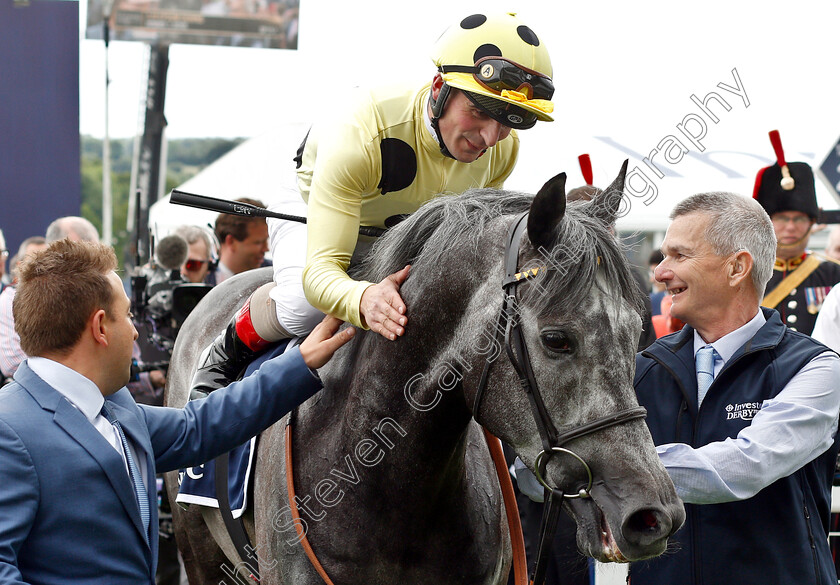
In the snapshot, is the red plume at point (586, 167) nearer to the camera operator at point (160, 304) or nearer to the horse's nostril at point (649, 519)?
the camera operator at point (160, 304)

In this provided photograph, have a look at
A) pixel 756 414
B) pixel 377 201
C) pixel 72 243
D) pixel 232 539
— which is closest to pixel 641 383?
pixel 756 414

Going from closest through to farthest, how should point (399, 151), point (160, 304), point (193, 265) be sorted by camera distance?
point (399, 151)
point (160, 304)
point (193, 265)

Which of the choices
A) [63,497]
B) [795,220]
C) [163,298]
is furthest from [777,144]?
[63,497]

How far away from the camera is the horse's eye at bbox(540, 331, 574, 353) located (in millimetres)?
2012

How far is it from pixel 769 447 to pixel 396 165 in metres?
1.38

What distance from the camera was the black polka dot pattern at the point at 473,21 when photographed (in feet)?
8.43

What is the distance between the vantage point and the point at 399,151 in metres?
2.69

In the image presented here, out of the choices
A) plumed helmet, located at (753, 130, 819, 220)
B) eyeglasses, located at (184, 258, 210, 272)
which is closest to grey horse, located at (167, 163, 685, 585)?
plumed helmet, located at (753, 130, 819, 220)

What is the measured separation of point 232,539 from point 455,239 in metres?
1.49

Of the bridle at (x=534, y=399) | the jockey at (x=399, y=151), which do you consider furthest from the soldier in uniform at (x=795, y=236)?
the bridle at (x=534, y=399)

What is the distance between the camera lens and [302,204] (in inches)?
127

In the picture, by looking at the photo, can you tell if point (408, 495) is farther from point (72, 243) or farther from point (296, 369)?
point (72, 243)

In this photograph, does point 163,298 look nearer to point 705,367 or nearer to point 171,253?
point 171,253

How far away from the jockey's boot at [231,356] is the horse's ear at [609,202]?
132 centimetres
